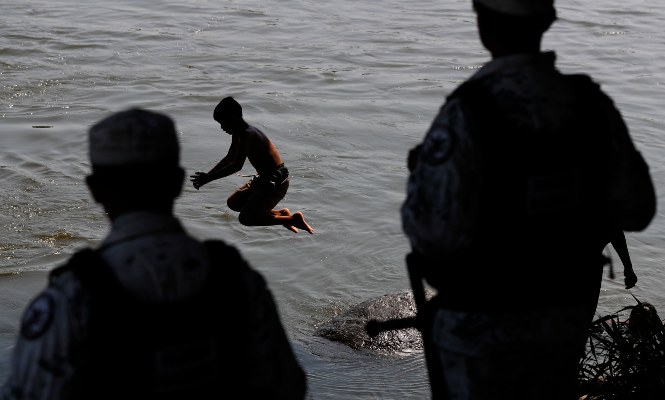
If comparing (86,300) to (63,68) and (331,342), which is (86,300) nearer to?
(331,342)

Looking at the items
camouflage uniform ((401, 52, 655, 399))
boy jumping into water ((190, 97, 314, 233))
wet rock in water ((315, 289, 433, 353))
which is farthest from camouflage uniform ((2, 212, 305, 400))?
boy jumping into water ((190, 97, 314, 233))

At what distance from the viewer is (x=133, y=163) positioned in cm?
231

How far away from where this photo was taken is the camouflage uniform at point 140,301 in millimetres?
2164

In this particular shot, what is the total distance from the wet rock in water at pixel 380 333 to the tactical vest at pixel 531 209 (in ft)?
11.4

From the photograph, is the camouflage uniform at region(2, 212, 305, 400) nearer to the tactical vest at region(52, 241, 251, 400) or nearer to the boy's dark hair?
the tactical vest at region(52, 241, 251, 400)

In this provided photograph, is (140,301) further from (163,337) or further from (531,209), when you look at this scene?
(531,209)

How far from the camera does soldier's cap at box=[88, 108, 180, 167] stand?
231 centimetres

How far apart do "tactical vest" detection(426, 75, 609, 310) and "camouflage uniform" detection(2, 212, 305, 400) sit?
0.75 metres

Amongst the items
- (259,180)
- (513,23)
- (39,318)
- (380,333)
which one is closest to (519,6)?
(513,23)

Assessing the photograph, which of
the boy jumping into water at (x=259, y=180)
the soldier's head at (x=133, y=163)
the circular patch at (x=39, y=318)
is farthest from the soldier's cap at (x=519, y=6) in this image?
the boy jumping into water at (x=259, y=180)

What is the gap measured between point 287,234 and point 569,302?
770 cm

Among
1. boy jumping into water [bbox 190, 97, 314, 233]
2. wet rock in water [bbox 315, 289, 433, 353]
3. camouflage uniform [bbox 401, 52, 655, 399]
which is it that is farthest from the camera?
boy jumping into water [bbox 190, 97, 314, 233]

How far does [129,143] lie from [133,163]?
0.04 meters

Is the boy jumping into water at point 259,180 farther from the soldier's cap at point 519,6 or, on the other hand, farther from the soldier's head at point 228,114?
the soldier's cap at point 519,6
